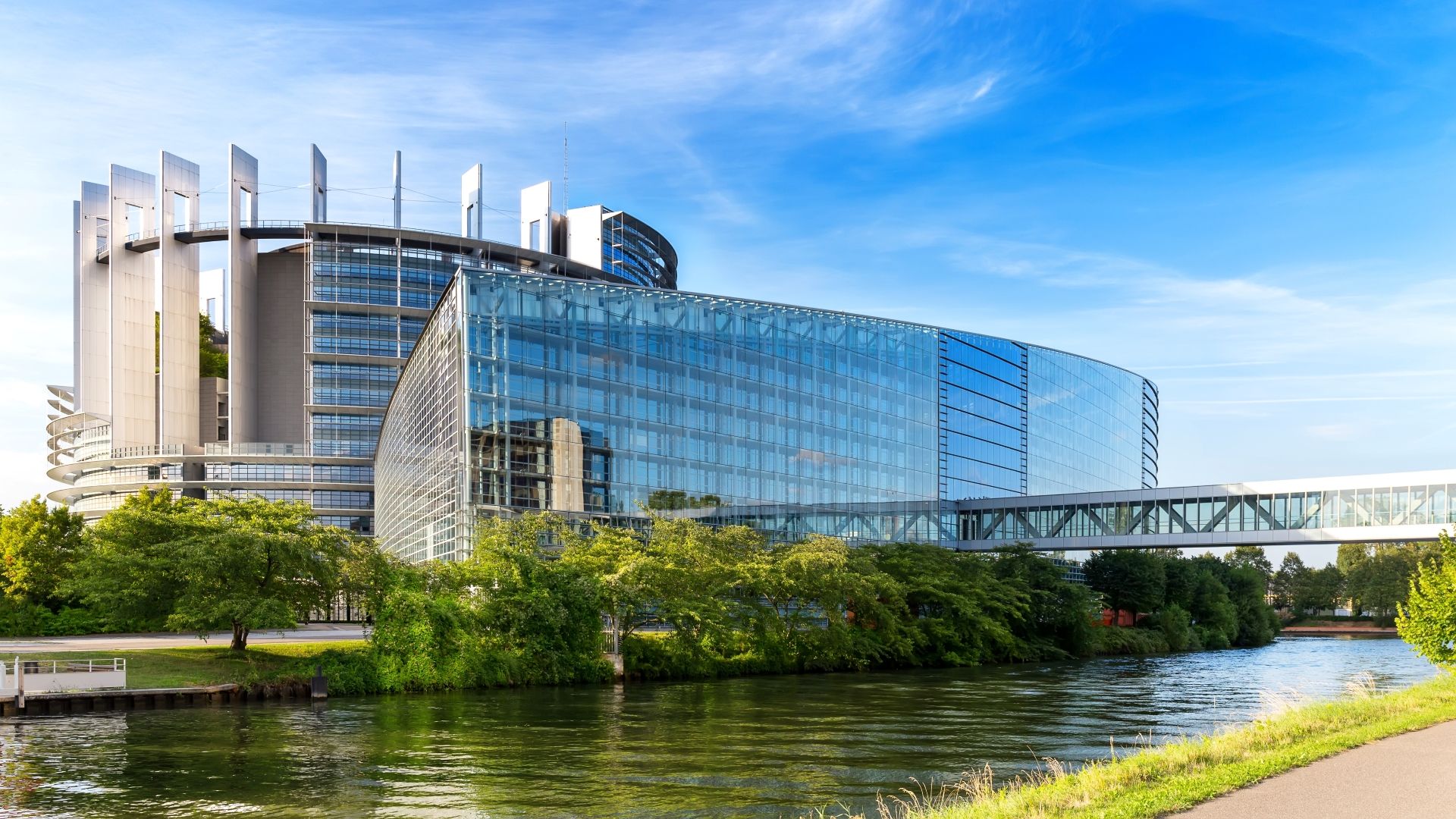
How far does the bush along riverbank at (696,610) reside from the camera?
177 feet

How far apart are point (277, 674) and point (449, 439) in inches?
1042

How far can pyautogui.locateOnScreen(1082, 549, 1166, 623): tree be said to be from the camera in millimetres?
106438

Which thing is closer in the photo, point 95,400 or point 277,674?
point 277,674

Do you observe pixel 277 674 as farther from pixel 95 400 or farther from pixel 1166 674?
pixel 95 400

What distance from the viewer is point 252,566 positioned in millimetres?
51500

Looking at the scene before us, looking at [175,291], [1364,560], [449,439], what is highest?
[175,291]

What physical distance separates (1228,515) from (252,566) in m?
77.1

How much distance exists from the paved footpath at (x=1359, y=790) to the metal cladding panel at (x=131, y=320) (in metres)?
159

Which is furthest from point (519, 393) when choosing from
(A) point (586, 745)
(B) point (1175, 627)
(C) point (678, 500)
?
(B) point (1175, 627)

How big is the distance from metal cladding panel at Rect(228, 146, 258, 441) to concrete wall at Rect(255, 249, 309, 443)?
1892 mm

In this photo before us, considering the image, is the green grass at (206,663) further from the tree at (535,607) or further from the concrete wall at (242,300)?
the concrete wall at (242,300)

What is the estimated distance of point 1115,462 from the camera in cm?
15875

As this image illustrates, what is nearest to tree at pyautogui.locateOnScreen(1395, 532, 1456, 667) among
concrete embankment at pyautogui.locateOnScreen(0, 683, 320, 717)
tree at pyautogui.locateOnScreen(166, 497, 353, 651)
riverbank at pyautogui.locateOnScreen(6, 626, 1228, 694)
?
riverbank at pyautogui.locateOnScreen(6, 626, 1228, 694)

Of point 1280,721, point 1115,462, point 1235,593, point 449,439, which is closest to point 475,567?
point 449,439
